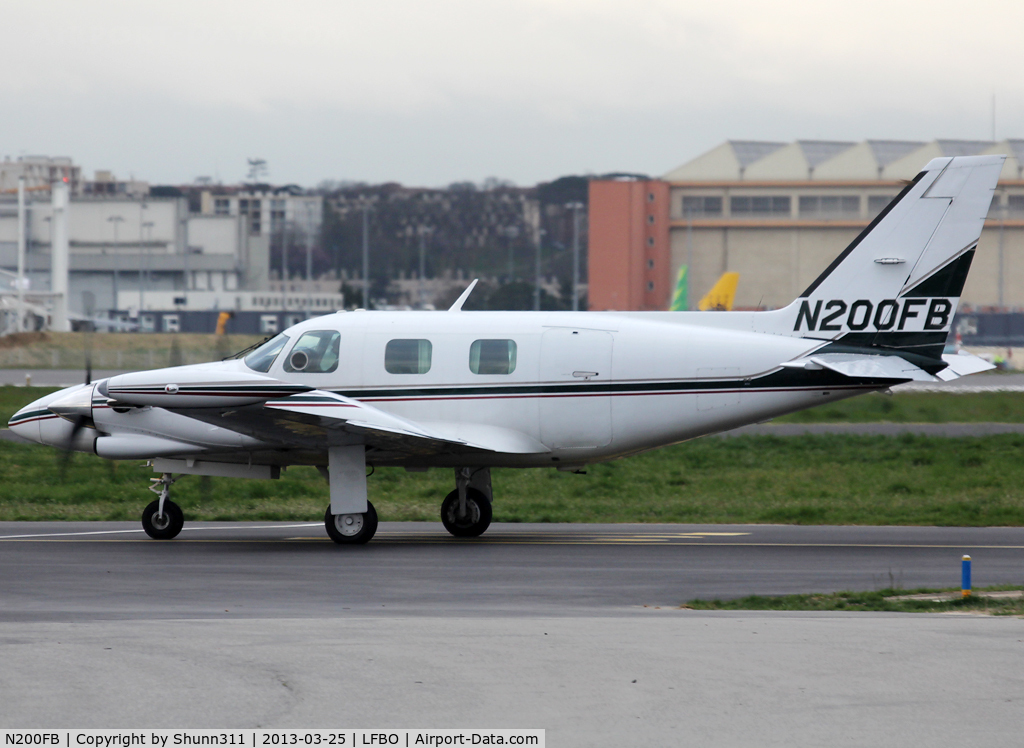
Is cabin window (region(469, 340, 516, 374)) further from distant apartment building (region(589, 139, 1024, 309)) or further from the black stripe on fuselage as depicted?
distant apartment building (region(589, 139, 1024, 309))

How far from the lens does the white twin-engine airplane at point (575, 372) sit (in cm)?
1622

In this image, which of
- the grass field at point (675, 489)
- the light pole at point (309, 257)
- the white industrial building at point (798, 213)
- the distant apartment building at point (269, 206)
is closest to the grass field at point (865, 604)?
the grass field at point (675, 489)

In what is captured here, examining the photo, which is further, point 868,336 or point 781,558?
point 868,336

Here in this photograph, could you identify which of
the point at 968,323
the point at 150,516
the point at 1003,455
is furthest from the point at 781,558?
the point at 968,323

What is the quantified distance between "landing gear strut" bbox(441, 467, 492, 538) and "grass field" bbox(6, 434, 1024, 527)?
7.92 feet

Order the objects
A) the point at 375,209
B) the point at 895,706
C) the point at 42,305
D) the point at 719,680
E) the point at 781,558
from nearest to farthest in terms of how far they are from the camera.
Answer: the point at 895,706 → the point at 719,680 → the point at 781,558 → the point at 42,305 → the point at 375,209

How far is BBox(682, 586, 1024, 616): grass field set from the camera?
10.9 metres

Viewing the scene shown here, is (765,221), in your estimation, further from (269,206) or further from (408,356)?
(408,356)

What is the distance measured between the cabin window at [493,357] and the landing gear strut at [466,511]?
1.59m

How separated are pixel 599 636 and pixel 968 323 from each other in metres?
94.2

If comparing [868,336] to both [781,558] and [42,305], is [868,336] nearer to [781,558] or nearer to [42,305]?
[781,558]

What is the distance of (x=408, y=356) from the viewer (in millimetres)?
16688

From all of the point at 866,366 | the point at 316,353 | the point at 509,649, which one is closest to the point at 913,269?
the point at 866,366

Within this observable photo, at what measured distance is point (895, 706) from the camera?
7.38 metres
